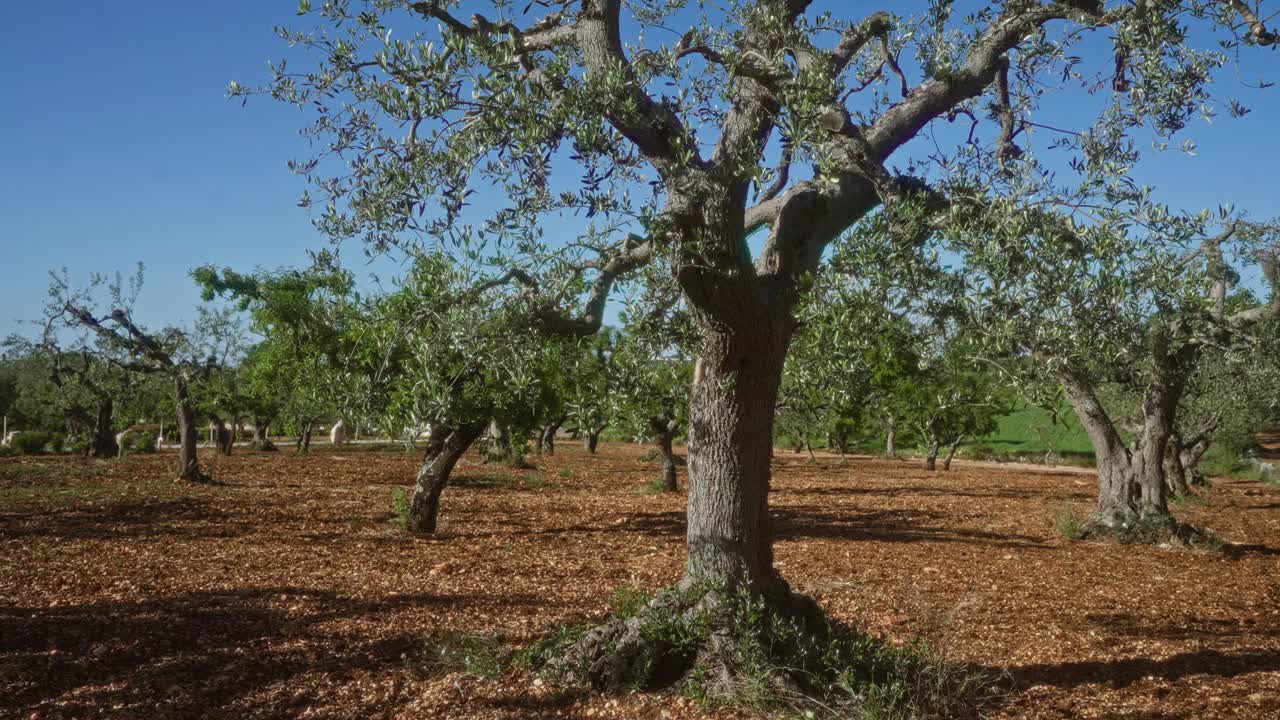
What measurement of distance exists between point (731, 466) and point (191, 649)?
198 inches

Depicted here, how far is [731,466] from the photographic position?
6711mm

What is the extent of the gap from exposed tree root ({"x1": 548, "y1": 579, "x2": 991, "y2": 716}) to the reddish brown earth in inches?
9.2

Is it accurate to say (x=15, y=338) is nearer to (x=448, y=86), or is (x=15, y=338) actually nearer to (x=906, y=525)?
(x=906, y=525)

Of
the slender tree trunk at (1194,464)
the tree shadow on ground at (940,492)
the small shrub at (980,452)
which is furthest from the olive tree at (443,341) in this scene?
the small shrub at (980,452)

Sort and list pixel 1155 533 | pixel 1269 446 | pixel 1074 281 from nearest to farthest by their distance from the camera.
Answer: pixel 1074 281, pixel 1155 533, pixel 1269 446

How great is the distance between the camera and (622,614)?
22.7 ft

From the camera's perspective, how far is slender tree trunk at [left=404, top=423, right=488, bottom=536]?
14.4 m

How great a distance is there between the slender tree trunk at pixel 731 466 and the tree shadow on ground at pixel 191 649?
2660mm

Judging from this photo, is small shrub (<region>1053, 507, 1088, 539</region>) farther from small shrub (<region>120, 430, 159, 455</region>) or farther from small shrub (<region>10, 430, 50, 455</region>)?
small shrub (<region>10, 430, 50, 455</region>)

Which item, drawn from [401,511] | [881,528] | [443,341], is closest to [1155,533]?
[881,528]

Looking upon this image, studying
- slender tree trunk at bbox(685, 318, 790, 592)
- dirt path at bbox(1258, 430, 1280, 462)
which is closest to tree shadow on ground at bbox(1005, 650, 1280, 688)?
slender tree trunk at bbox(685, 318, 790, 592)

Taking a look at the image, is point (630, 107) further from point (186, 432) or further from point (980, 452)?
point (980, 452)

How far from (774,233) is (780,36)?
4.52ft

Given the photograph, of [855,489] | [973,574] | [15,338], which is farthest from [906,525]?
[15,338]
